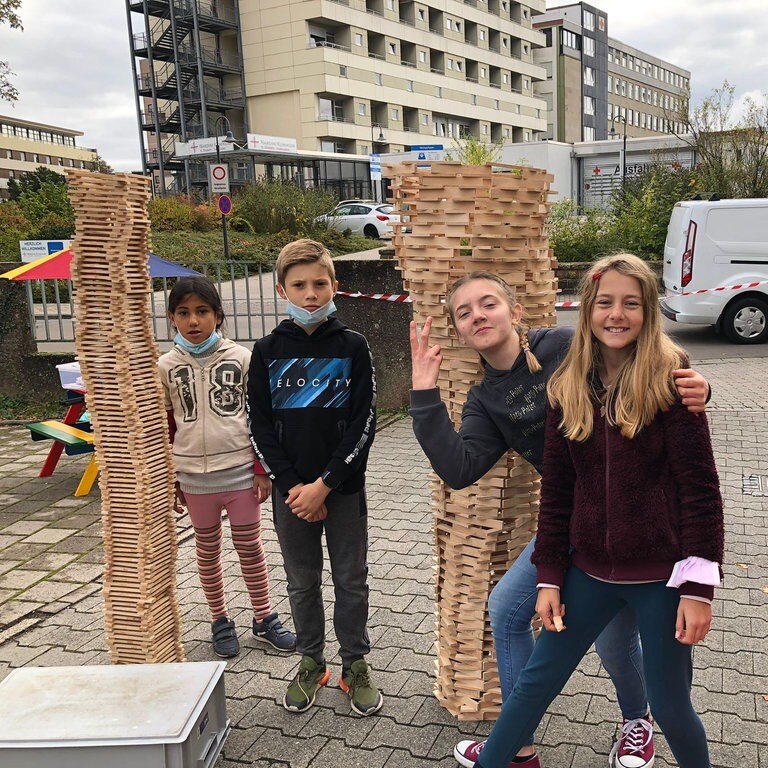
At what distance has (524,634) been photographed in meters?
2.79

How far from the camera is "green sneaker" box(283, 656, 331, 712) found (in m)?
3.43

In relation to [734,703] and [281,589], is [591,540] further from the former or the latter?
[281,589]

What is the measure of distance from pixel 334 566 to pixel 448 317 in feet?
4.00

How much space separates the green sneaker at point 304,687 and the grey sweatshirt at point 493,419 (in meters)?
1.26

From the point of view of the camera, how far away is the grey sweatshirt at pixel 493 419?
109 inches

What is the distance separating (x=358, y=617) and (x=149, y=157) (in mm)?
59900

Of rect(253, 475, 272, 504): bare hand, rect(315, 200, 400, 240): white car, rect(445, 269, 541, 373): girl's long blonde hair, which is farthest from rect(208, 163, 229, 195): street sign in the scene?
rect(445, 269, 541, 373): girl's long blonde hair

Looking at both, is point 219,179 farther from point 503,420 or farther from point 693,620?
point 693,620

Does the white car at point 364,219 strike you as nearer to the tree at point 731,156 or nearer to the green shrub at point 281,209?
the green shrub at point 281,209

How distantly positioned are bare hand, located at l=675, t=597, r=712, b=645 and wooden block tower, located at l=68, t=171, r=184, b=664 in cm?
219

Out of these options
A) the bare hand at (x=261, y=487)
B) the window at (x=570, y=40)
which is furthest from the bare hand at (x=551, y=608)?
the window at (x=570, y=40)

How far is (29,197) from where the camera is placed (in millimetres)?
27344

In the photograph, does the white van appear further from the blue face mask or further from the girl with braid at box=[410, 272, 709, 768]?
the girl with braid at box=[410, 272, 709, 768]

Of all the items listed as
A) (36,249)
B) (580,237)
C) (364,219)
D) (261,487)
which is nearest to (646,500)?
(261,487)
